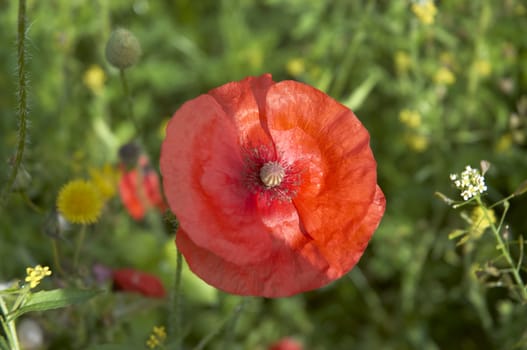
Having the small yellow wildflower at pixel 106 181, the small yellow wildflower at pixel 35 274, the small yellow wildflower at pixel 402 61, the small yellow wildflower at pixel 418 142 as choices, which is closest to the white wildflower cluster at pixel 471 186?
the small yellow wildflower at pixel 35 274

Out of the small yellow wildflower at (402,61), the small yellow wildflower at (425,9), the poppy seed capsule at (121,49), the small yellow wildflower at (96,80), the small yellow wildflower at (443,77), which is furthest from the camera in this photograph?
the small yellow wildflower at (96,80)

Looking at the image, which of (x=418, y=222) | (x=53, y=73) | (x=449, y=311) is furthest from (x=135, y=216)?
(x=449, y=311)

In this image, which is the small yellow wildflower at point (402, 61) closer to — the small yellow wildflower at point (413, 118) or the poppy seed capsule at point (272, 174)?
the small yellow wildflower at point (413, 118)

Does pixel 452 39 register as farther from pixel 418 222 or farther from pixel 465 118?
pixel 418 222

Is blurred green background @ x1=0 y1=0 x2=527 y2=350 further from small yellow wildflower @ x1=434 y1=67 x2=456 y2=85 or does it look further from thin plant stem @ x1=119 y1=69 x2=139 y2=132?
thin plant stem @ x1=119 y1=69 x2=139 y2=132

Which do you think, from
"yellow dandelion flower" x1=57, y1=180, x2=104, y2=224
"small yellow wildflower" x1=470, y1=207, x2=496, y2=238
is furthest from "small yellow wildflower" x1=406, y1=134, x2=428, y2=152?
"yellow dandelion flower" x1=57, y1=180, x2=104, y2=224

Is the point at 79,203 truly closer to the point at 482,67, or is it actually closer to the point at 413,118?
the point at 413,118

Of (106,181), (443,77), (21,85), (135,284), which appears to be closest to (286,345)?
(135,284)
